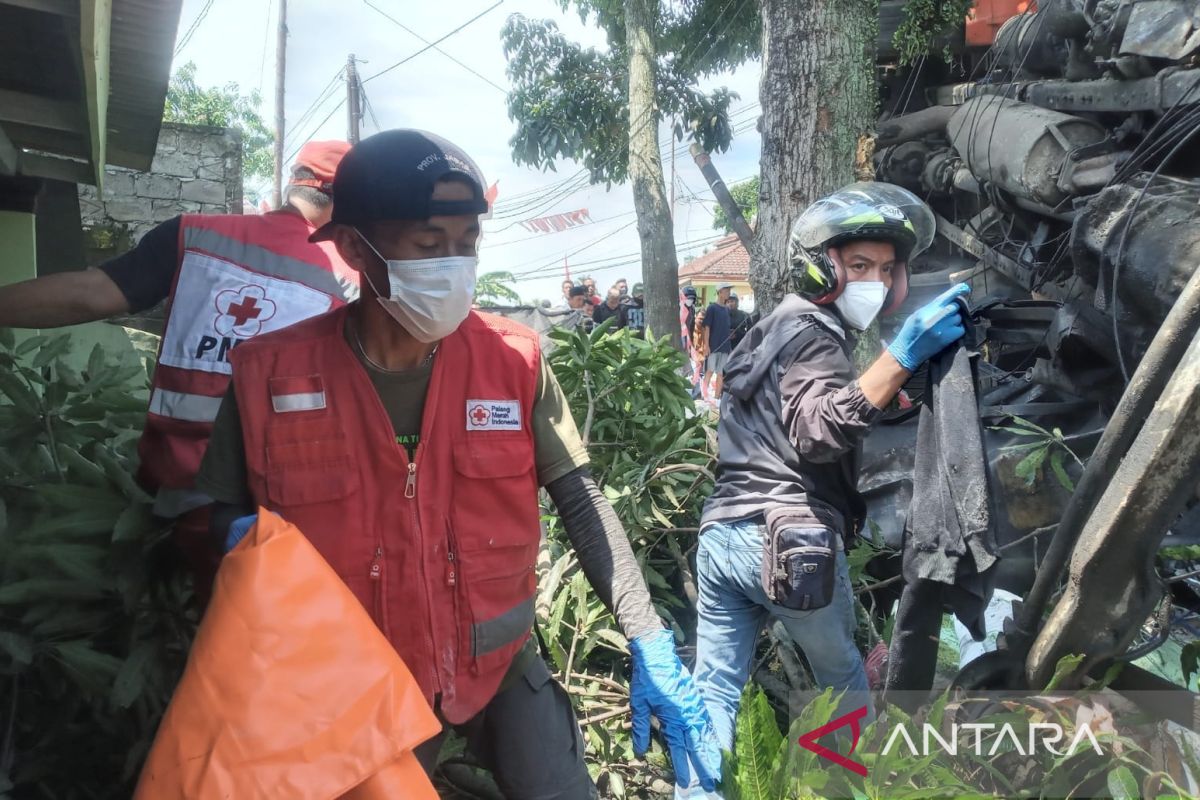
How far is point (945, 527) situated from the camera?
6.90 feet

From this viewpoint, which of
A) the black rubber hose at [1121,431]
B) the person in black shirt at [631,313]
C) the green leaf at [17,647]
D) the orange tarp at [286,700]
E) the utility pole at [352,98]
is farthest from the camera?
the utility pole at [352,98]

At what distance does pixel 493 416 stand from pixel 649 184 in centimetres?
747

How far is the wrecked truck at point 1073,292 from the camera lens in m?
1.75

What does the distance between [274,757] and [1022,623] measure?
1.68m

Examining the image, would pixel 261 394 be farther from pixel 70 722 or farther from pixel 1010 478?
pixel 1010 478

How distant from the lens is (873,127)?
419 centimetres

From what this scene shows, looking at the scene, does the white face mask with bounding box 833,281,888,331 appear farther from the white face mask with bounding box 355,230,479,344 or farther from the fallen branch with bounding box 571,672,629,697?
the fallen branch with bounding box 571,672,629,697

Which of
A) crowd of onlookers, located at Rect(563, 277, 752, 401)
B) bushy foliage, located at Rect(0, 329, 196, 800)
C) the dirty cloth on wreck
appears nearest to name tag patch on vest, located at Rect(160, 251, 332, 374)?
bushy foliage, located at Rect(0, 329, 196, 800)

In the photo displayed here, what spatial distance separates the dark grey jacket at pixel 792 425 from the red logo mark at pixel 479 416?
98 centimetres

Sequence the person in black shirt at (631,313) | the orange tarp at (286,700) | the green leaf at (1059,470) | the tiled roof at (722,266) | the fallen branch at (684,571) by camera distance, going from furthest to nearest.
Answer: the tiled roof at (722,266) → the person in black shirt at (631,313) → the fallen branch at (684,571) → the green leaf at (1059,470) → the orange tarp at (286,700)

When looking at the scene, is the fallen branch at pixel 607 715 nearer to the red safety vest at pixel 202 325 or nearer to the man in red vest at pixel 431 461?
the man in red vest at pixel 431 461

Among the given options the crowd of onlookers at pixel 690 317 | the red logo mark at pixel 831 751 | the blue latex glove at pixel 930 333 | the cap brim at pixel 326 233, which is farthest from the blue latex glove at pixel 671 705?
the crowd of onlookers at pixel 690 317

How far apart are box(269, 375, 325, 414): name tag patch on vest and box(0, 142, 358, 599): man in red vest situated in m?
0.57

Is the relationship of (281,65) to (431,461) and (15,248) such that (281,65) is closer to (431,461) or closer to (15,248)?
(15,248)
